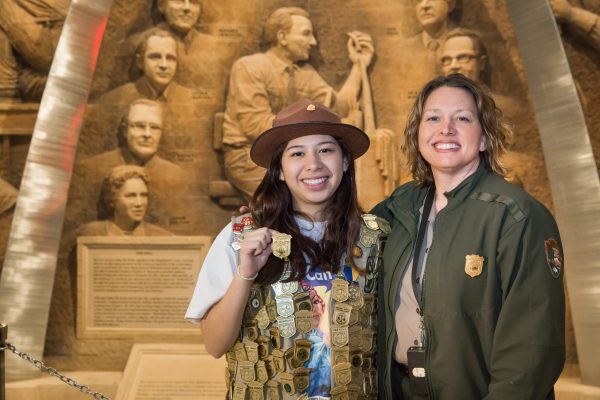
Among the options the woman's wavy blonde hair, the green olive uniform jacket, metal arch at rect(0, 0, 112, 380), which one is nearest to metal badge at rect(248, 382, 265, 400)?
the green olive uniform jacket

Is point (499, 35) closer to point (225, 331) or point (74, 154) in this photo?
point (74, 154)

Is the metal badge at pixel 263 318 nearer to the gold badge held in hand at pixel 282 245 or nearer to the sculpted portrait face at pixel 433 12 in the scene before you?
the gold badge held in hand at pixel 282 245

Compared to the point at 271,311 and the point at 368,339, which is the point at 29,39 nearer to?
the point at 271,311

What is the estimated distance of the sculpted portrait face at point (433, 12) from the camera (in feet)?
23.7

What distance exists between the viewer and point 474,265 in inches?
98.8

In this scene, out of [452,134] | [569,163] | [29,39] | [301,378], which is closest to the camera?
[301,378]

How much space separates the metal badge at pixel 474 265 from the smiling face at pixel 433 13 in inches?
202

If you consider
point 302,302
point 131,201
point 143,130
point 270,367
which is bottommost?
point 270,367

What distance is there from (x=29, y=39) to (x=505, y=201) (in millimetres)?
6271

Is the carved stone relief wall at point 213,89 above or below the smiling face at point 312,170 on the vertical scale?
above

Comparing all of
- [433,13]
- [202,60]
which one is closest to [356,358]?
[433,13]

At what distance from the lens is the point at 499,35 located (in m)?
7.29

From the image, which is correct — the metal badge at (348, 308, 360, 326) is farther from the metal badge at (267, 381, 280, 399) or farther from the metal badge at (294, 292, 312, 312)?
the metal badge at (267, 381, 280, 399)

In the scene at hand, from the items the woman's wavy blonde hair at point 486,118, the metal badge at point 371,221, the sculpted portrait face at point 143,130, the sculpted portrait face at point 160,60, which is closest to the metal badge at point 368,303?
the metal badge at point 371,221
